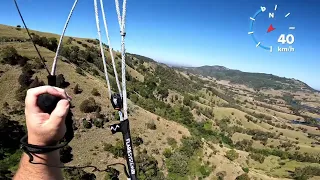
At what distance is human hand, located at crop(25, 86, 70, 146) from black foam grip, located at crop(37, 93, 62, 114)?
32mm

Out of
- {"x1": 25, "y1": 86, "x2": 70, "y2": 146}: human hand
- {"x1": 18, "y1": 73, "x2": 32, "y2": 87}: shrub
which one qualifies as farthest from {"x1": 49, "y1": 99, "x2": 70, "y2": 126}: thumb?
{"x1": 18, "y1": 73, "x2": 32, "y2": 87}: shrub

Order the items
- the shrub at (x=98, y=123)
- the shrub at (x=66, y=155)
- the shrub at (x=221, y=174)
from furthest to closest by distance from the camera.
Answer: the shrub at (x=221, y=174), the shrub at (x=98, y=123), the shrub at (x=66, y=155)

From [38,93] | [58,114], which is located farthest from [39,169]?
[38,93]

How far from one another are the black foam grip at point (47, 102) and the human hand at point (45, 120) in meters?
0.03

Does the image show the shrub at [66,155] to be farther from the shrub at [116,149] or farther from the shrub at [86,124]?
the shrub at [86,124]

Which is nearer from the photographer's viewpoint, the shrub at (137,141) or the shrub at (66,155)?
the shrub at (66,155)

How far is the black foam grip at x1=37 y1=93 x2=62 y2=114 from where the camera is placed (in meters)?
2.97

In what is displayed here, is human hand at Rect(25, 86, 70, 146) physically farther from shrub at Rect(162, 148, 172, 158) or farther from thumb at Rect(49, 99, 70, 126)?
shrub at Rect(162, 148, 172, 158)

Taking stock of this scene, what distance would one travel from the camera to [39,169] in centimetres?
298

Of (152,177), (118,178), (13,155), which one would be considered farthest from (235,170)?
(13,155)

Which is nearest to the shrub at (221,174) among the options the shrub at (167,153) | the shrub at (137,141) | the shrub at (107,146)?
the shrub at (167,153)

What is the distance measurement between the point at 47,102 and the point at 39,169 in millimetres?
696

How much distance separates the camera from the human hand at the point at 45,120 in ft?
9.40

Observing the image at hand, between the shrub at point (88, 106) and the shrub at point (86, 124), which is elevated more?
the shrub at point (88, 106)
